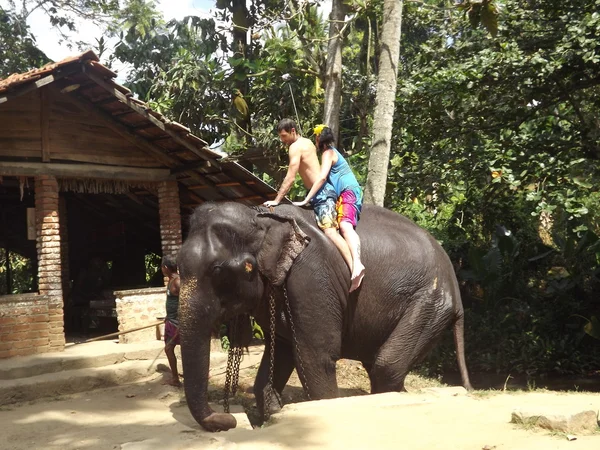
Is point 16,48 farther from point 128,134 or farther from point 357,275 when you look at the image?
point 357,275

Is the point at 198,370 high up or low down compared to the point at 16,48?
A: down

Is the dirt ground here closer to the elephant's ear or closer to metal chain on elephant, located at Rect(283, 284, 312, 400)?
metal chain on elephant, located at Rect(283, 284, 312, 400)

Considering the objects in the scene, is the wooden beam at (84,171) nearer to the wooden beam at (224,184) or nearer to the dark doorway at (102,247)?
the wooden beam at (224,184)

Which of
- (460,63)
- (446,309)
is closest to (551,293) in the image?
(460,63)

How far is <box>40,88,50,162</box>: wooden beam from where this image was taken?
9422 mm

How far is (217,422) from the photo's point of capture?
5.20 metres

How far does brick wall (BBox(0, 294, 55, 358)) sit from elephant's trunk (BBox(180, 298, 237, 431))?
4.20 m

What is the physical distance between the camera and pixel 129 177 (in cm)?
1027

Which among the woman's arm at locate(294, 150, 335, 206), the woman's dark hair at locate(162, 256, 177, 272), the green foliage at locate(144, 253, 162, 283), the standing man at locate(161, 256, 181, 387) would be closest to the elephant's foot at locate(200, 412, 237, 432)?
the woman's arm at locate(294, 150, 335, 206)

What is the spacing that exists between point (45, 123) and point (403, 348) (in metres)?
6.00

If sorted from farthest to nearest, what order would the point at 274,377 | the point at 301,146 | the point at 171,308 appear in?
the point at 171,308, the point at 274,377, the point at 301,146

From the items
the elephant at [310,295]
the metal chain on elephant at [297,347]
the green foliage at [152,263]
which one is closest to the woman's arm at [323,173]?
the elephant at [310,295]

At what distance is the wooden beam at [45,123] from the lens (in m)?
9.42

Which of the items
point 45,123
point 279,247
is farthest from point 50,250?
point 279,247
